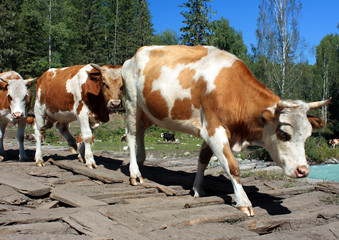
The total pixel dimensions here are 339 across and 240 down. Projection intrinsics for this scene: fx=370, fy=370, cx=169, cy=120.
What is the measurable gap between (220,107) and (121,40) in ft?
156

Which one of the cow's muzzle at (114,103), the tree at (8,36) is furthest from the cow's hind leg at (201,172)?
the tree at (8,36)

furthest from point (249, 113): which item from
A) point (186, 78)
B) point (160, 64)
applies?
point (160, 64)

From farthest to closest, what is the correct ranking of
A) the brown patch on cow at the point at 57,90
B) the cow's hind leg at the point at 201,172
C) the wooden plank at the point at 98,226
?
the brown patch on cow at the point at 57,90 → the cow's hind leg at the point at 201,172 → the wooden plank at the point at 98,226

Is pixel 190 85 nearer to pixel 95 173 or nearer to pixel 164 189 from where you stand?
pixel 164 189

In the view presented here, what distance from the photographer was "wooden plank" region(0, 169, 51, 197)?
5.36m

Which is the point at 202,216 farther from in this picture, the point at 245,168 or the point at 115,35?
the point at 115,35

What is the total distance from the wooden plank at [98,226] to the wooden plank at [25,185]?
1368 mm

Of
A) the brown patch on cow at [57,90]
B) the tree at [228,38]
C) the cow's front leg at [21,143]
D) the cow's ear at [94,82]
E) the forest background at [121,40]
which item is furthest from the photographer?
the tree at [228,38]

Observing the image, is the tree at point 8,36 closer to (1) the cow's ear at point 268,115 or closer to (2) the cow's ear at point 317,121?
(1) the cow's ear at point 268,115

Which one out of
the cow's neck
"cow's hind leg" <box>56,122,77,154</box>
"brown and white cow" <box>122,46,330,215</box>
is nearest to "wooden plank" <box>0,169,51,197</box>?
"brown and white cow" <box>122,46,330,215</box>

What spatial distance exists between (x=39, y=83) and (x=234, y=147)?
617 cm

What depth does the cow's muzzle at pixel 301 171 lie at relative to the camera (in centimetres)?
467

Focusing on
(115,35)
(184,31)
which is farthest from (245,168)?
(115,35)

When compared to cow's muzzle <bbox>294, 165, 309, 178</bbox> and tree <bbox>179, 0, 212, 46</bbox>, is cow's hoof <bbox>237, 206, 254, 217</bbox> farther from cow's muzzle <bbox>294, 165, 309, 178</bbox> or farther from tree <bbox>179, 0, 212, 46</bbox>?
tree <bbox>179, 0, 212, 46</bbox>
